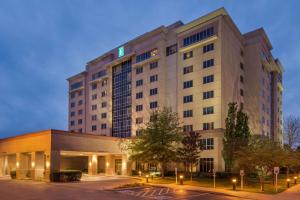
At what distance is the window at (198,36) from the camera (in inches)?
2064

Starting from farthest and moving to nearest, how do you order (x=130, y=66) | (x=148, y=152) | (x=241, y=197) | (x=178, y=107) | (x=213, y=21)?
(x=130, y=66), (x=178, y=107), (x=213, y=21), (x=148, y=152), (x=241, y=197)

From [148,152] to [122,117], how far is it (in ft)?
92.5

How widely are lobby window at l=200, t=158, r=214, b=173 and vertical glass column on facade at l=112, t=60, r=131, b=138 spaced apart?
20.1 m

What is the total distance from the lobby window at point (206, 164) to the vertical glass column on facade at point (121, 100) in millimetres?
20123

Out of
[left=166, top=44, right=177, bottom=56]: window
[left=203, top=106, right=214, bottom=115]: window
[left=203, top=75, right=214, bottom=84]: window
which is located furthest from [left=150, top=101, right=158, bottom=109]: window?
[left=203, top=75, right=214, bottom=84]: window

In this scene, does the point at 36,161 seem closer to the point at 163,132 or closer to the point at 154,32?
the point at 163,132

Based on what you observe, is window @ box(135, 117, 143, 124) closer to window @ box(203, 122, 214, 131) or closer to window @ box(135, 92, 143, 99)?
window @ box(135, 92, 143, 99)

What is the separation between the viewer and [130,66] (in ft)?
221

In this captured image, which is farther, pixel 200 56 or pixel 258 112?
pixel 258 112

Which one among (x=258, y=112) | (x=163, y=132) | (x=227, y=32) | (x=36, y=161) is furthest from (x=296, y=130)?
(x=36, y=161)

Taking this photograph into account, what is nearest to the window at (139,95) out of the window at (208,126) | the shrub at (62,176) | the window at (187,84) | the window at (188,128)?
the window at (187,84)

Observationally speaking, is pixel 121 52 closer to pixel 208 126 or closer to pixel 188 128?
pixel 188 128

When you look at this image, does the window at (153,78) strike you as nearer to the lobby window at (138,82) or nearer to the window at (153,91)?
the window at (153,91)

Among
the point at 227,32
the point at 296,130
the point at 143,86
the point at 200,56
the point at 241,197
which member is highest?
the point at 227,32
